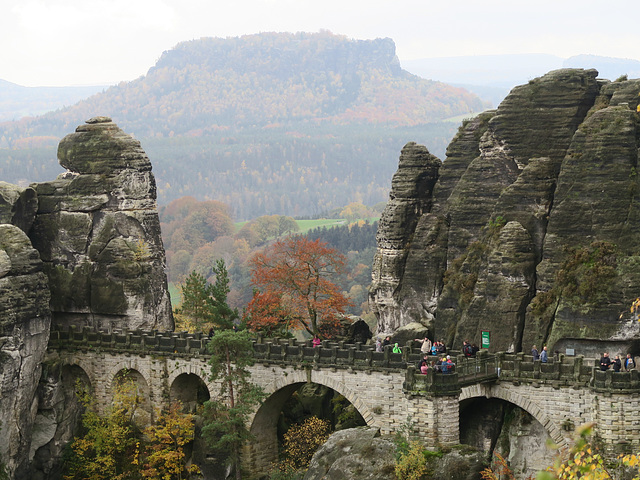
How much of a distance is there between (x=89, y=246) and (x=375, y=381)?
22070 millimetres

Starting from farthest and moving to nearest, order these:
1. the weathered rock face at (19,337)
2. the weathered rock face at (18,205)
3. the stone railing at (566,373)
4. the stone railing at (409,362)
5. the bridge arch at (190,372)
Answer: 1. the weathered rock face at (18,205)
2. the bridge arch at (190,372)
3. the weathered rock face at (19,337)
4. the stone railing at (409,362)
5. the stone railing at (566,373)

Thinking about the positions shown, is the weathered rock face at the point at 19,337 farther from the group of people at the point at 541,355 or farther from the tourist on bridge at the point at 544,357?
the tourist on bridge at the point at 544,357

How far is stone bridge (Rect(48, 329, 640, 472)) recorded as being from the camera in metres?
48.1

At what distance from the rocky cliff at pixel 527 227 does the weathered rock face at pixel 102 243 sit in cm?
1358

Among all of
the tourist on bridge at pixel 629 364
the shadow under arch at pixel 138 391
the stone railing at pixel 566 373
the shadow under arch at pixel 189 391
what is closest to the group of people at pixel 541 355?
the stone railing at pixel 566 373

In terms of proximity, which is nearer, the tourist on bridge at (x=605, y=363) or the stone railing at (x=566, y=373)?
the stone railing at (x=566, y=373)

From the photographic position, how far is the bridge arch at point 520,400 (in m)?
49.3

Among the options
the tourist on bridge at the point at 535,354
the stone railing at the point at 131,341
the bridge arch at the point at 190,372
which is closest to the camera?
the tourist on bridge at the point at 535,354

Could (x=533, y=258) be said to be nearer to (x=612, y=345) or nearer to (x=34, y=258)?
(x=612, y=345)

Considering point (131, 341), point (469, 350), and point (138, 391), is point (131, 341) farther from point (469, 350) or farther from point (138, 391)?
point (469, 350)

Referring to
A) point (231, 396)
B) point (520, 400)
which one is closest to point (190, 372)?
point (231, 396)

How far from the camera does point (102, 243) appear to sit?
67062 millimetres

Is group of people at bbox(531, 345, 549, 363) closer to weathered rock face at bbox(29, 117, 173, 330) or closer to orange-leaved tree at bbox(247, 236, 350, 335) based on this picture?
orange-leaved tree at bbox(247, 236, 350, 335)

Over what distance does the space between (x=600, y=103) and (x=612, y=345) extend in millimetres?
13937
